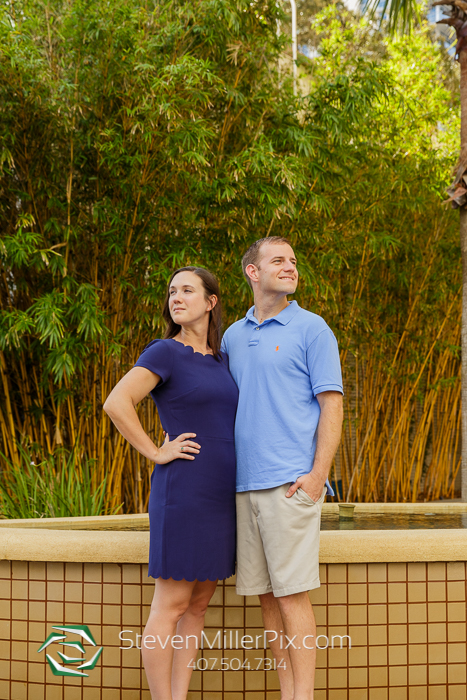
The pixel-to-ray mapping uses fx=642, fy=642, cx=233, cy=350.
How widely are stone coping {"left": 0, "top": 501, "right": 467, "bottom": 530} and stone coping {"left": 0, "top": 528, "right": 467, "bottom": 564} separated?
1.61 feet

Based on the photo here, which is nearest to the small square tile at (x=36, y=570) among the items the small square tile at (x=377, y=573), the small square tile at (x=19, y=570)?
the small square tile at (x=19, y=570)

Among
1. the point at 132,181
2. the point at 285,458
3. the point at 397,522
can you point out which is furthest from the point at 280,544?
the point at 132,181

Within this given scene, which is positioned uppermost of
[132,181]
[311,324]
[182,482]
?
[132,181]

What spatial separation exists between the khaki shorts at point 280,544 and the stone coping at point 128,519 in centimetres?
109

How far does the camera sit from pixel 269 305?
185 centimetres

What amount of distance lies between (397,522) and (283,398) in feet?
4.37

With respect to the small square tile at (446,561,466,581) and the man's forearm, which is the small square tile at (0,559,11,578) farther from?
the small square tile at (446,561,466,581)

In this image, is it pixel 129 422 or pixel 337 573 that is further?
pixel 337 573

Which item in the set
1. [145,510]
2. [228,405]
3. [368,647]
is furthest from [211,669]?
[145,510]

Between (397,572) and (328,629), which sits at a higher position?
(397,572)

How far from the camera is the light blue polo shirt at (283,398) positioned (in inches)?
65.9

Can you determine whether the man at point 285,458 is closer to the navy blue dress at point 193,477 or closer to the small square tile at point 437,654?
the navy blue dress at point 193,477

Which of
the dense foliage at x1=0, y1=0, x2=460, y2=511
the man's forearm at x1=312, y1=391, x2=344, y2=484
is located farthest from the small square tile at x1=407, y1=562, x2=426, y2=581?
the dense foliage at x1=0, y1=0, x2=460, y2=511

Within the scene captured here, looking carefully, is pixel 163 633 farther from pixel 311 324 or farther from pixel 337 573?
pixel 311 324
